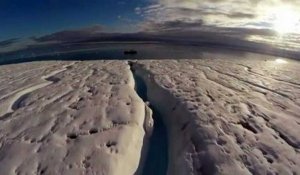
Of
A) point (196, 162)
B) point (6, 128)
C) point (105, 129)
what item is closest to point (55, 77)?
point (6, 128)

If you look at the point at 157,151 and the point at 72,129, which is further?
the point at 72,129

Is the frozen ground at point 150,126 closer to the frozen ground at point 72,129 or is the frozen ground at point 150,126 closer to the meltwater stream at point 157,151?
the frozen ground at point 72,129

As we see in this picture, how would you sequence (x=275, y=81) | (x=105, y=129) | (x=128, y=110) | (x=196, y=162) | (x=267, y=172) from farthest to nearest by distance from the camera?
(x=275, y=81) → (x=128, y=110) → (x=105, y=129) → (x=196, y=162) → (x=267, y=172)

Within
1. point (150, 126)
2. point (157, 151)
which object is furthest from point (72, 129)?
point (157, 151)

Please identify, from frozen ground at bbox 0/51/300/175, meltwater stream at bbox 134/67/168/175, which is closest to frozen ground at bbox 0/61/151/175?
frozen ground at bbox 0/51/300/175

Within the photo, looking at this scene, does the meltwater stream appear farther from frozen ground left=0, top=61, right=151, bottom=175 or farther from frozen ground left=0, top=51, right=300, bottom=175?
frozen ground left=0, top=61, right=151, bottom=175

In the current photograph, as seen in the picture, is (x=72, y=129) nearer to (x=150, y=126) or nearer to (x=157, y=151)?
(x=150, y=126)

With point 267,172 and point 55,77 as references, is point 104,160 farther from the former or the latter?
point 55,77
